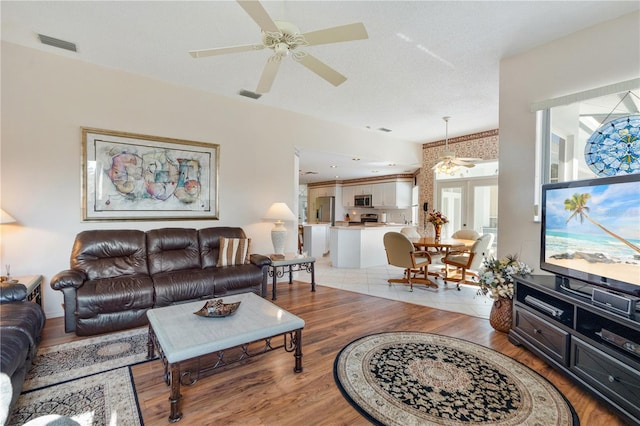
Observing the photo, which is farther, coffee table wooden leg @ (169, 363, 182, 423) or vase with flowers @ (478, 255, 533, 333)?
vase with flowers @ (478, 255, 533, 333)

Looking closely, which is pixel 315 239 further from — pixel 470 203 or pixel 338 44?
pixel 338 44

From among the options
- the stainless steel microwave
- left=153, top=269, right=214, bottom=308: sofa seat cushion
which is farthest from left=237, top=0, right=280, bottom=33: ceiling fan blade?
the stainless steel microwave

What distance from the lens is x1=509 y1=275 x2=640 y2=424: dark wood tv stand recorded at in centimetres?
169

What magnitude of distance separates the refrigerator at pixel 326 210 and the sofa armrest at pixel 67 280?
729 centimetres

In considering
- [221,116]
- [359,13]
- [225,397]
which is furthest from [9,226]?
[359,13]

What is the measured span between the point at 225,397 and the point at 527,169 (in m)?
3.45

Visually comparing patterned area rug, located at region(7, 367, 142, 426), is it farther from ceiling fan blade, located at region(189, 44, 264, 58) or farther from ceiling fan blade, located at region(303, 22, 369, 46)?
ceiling fan blade, located at region(303, 22, 369, 46)

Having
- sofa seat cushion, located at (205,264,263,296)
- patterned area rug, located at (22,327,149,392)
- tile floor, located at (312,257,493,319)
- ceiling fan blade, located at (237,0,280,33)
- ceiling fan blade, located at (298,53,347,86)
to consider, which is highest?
ceiling fan blade, located at (237,0,280,33)

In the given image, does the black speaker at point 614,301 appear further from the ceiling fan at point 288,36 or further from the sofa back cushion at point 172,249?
the sofa back cushion at point 172,249

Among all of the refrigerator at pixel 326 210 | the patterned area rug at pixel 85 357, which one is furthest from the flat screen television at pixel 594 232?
the refrigerator at pixel 326 210

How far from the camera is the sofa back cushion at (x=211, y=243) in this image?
385cm

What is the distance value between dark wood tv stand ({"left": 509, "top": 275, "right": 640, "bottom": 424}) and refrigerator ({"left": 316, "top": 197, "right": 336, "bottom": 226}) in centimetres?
715

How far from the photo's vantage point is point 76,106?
3.37 meters

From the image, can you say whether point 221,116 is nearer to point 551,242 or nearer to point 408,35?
point 408,35
